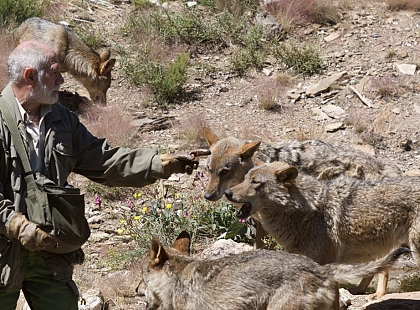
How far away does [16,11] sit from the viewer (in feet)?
53.1

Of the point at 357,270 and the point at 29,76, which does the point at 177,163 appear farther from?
the point at 357,270

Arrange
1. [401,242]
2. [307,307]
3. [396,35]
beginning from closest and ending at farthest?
[307,307], [401,242], [396,35]

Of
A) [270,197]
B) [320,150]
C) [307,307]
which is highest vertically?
[307,307]

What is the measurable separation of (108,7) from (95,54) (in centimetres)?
297

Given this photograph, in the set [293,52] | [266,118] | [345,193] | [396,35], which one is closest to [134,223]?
[345,193]

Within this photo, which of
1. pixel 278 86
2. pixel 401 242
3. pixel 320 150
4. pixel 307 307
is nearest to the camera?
pixel 307 307

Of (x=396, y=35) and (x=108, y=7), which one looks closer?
(x=396, y=35)

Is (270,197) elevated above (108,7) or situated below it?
above

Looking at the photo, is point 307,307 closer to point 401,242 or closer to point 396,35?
point 401,242

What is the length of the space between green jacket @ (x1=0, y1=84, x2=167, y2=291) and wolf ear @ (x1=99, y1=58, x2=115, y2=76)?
8.94 m

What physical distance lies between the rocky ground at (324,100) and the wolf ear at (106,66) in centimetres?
51

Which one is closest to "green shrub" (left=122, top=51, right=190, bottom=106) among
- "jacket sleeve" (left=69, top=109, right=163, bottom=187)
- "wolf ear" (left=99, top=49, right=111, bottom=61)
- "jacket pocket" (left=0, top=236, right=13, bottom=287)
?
"wolf ear" (left=99, top=49, right=111, bottom=61)

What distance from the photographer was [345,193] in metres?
7.55

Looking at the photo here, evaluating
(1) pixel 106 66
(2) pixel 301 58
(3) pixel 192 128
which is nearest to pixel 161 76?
(1) pixel 106 66
